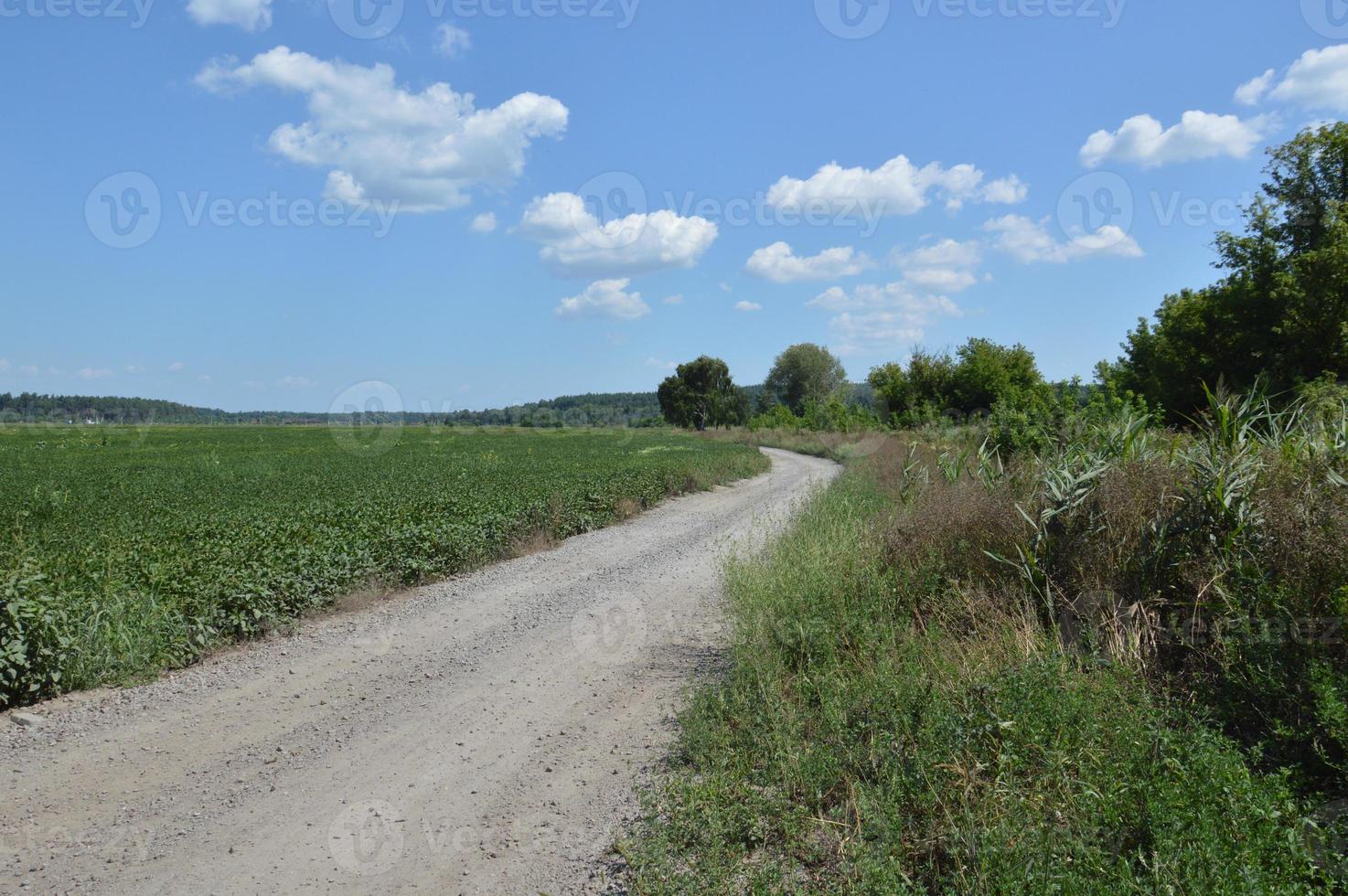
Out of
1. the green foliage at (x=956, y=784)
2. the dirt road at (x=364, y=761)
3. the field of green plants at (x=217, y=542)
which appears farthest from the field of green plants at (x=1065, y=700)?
the field of green plants at (x=217, y=542)

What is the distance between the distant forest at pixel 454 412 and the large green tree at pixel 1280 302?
58.1 meters

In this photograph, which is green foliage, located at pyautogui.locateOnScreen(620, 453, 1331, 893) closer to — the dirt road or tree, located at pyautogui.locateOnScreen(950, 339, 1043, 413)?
the dirt road

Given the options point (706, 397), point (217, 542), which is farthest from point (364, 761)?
point (706, 397)

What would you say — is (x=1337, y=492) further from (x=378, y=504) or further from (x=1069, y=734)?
(x=378, y=504)

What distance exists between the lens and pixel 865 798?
3691mm

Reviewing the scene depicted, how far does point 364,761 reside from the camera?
16.3 ft

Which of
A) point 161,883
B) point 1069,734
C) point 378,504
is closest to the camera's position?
point 161,883

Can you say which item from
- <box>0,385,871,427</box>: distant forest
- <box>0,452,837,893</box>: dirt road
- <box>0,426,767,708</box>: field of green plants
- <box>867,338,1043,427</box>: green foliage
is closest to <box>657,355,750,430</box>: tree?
<box>0,385,871,427</box>: distant forest

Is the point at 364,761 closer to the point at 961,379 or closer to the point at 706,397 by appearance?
the point at 961,379

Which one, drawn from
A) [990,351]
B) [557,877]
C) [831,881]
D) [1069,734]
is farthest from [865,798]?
[990,351]

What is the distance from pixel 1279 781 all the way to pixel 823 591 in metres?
3.74

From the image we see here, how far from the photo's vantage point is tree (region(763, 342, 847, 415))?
103625 mm

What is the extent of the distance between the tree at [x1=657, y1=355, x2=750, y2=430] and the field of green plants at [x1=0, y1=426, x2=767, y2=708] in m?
82.9

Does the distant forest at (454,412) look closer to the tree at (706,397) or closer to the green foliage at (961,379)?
the tree at (706,397)
